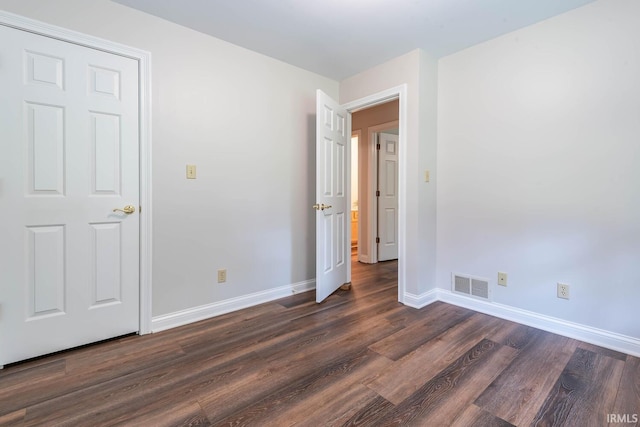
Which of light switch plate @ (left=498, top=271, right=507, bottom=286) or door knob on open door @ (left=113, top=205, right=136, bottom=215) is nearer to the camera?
door knob on open door @ (left=113, top=205, right=136, bottom=215)

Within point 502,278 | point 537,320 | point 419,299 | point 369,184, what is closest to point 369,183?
point 369,184

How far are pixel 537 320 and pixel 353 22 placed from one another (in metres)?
2.69

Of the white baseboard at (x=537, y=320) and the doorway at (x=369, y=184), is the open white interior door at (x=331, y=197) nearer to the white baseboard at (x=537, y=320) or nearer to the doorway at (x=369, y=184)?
the white baseboard at (x=537, y=320)

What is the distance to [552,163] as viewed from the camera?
2232 mm

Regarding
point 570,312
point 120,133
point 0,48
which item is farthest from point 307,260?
point 0,48

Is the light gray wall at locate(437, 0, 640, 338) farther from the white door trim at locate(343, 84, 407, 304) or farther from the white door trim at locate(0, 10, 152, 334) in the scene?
the white door trim at locate(0, 10, 152, 334)

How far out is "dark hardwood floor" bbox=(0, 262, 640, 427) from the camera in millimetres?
1366

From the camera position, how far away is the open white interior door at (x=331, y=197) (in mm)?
2840

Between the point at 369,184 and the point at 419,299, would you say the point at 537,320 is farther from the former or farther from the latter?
the point at 369,184

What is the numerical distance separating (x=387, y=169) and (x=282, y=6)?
124 inches

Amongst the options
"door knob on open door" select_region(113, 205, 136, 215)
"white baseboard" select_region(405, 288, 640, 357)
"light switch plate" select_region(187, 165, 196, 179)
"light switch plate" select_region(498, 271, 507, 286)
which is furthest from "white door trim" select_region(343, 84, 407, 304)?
"door knob on open door" select_region(113, 205, 136, 215)

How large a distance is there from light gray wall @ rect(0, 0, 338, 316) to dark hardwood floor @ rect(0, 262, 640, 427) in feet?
1.77

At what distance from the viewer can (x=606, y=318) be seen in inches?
79.7

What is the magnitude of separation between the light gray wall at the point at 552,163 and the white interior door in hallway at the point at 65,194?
270 centimetres
